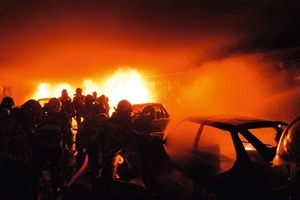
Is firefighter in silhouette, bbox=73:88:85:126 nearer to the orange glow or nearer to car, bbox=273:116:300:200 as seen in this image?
the orange glow

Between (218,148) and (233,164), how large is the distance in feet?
3.22

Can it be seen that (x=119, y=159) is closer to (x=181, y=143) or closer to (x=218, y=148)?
(x=181, y=143)

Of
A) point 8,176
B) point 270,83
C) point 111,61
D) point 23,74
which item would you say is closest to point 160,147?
point 8,176

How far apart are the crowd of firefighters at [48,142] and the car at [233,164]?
60cm

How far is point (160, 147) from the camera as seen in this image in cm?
548

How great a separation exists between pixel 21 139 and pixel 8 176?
0.55m

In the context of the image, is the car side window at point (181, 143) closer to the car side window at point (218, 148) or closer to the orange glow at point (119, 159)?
the car side window at point (218, 148)

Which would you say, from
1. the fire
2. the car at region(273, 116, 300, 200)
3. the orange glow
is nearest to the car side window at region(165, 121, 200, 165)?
the orange glow

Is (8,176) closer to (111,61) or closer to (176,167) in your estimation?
(176,167)

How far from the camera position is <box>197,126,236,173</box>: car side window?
5.13 meters

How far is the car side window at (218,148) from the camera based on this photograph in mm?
5129

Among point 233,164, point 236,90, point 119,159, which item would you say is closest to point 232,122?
point 233,164

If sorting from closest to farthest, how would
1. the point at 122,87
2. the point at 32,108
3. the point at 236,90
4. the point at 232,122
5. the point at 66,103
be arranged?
the point at 232,122, the point at 32,108, the point at 66,103, the point at 236,90, the point at 122,87

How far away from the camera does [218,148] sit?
19.0ft
